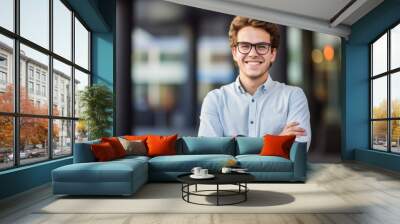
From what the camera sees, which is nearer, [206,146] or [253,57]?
[206,146]

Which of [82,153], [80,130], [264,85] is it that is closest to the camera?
[82,153]

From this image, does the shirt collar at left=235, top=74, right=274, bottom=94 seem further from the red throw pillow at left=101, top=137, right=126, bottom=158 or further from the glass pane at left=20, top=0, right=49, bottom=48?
the glass pane at left=20, top=0, right=49, bottom=48

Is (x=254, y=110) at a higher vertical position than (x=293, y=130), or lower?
higher

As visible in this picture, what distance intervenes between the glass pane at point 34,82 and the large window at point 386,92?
6778mm

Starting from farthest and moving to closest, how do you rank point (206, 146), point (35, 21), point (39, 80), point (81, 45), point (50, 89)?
point (81, 45) → point (206, 146) → point (50, 89) → point (39, 80) → point (35, 21)

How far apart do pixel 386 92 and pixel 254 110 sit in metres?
2.99

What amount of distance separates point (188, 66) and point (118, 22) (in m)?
1.89

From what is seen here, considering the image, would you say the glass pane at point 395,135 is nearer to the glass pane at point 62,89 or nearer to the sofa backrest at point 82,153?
the sofa backrest at point 82,153

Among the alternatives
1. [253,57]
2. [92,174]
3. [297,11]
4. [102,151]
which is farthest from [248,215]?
[297,11]

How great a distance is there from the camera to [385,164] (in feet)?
27.6

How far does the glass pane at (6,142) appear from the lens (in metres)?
5.13

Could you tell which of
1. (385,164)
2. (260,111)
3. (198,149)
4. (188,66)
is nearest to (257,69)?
(260,111)

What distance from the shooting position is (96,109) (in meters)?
8.26

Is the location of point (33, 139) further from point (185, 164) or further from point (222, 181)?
point (222, 181)
